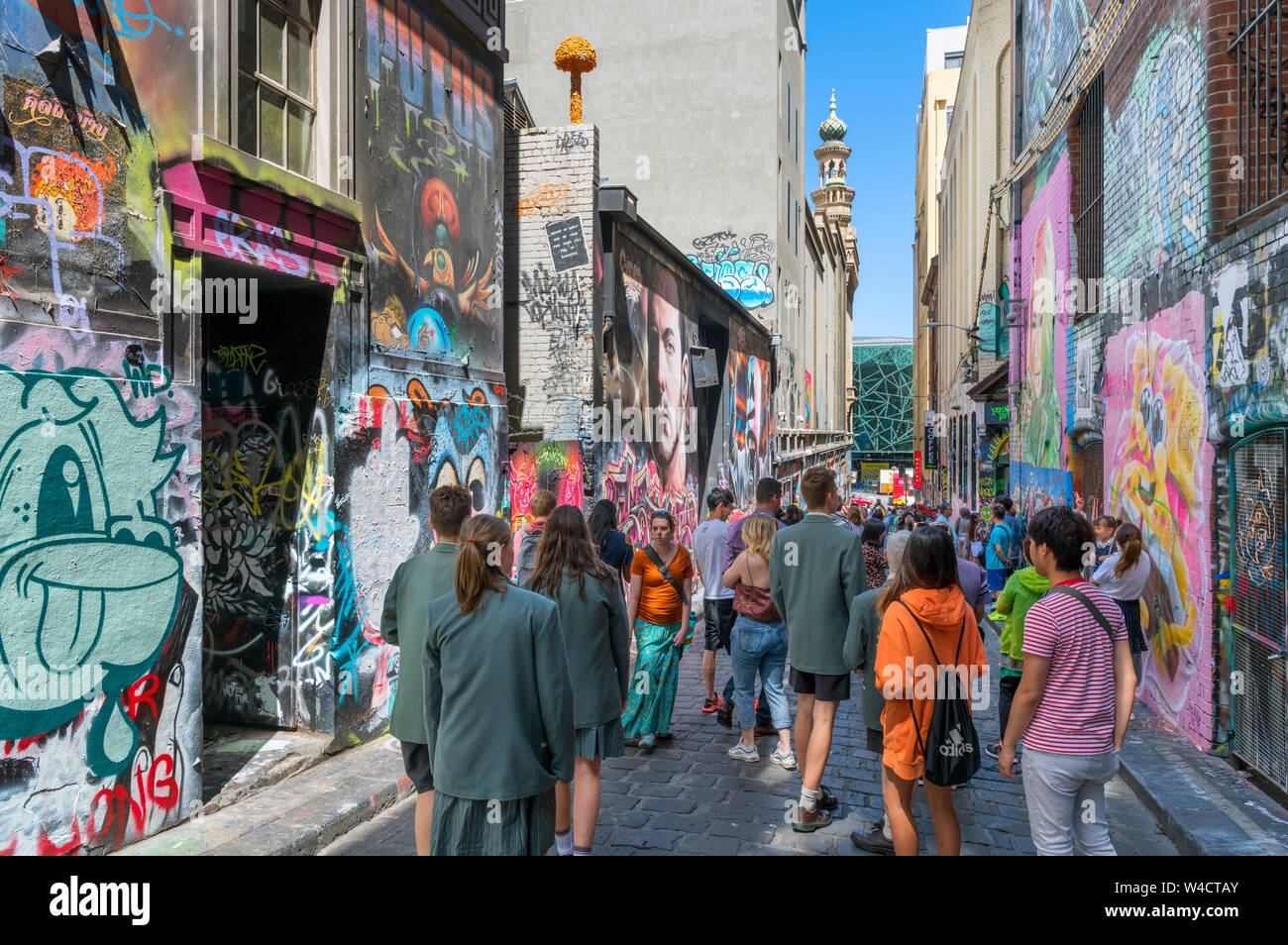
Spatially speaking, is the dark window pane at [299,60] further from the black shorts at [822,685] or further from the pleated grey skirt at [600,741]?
the black shorts at [822,685]

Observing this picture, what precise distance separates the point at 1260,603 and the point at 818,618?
3.11 metres

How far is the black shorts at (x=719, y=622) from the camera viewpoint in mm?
7699

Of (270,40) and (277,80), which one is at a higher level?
(270,40)

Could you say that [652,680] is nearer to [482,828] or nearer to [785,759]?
[785,759]

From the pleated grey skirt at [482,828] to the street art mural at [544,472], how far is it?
7.20 m

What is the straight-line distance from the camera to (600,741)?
184 inches

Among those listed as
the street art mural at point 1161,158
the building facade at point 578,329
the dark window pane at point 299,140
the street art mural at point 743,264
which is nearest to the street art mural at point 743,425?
the street art mural at point 743,264

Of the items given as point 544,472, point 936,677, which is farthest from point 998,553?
point 936,677

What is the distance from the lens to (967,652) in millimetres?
4109

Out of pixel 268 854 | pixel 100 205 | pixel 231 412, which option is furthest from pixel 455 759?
pixel 231 412

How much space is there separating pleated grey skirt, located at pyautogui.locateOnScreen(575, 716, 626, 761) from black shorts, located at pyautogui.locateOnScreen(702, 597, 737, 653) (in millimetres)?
2980

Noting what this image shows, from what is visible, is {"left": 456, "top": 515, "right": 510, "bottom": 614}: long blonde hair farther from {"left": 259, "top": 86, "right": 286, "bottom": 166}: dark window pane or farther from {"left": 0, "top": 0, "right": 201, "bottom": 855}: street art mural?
{"left": 259, "top": 86, "right": 286, "bottom": 166}: dark window pane

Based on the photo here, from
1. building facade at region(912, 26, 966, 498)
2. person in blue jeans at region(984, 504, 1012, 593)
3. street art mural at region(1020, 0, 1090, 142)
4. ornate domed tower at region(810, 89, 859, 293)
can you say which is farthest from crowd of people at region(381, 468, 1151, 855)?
ornate domed tower at region(810, 89, 859, 293)

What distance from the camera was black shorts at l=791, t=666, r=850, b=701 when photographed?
5.41 m
